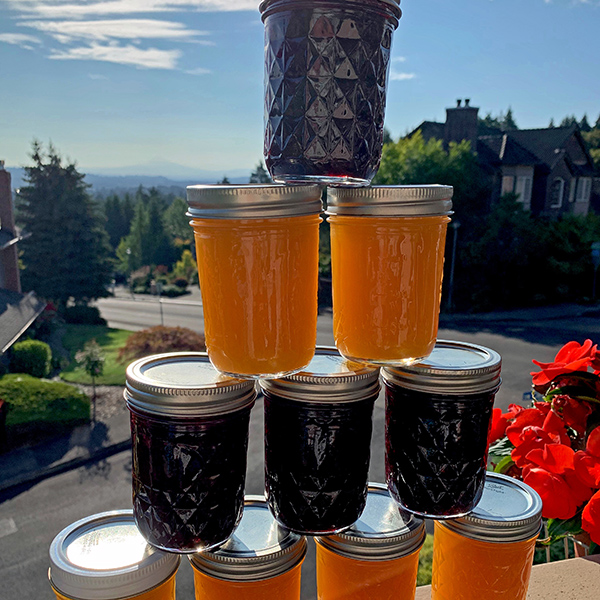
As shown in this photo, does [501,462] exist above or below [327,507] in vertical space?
below

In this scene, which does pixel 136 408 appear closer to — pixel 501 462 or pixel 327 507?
pixel 327 507

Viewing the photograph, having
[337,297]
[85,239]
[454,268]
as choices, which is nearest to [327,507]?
[337,297]

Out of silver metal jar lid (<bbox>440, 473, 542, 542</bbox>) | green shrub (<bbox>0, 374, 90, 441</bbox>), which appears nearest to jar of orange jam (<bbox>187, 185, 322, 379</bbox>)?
silver metal jar lid (<bbox>440, 473, 542, 542</bbox>)

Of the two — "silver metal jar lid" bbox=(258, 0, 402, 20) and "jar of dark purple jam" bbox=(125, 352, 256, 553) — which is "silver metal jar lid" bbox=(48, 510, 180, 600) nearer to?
"jar of dark purple jam" bbox=(125, 352, 256, 553)

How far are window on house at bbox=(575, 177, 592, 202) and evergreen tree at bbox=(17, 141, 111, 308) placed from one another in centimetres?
2869

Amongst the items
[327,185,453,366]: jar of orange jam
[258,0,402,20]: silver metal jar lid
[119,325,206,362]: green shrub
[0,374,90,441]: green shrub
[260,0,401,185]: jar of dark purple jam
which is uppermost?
[258,0,402,20]: silver metal jar lid

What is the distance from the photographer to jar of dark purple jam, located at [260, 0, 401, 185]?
7.64ft

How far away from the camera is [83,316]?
1067 inches

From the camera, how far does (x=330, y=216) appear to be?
8.11ft

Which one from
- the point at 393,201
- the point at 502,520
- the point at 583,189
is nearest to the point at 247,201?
the point at 393,201

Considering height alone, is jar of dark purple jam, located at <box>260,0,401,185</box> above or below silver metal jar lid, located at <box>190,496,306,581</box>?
above

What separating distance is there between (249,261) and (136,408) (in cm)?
82

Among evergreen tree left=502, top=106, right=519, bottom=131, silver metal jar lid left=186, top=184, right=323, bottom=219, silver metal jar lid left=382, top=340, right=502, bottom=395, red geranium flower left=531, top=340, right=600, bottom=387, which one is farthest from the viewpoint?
evergreen tree left=502, top=106, right=519, bottom=131

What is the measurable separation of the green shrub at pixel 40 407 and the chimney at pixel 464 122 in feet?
77.1
